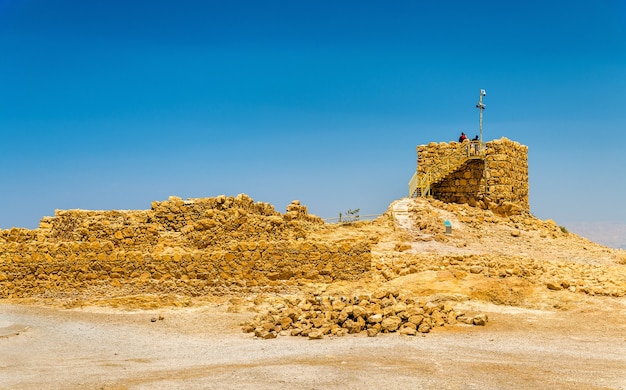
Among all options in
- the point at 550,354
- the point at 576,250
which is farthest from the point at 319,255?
the point at 576,250

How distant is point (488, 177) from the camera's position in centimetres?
2884

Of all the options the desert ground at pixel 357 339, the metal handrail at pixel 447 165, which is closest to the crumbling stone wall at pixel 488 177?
the metal handrail at pixel 447 165

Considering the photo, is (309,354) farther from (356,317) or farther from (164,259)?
(164,259)

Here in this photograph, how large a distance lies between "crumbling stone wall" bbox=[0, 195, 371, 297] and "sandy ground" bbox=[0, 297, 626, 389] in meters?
1.60

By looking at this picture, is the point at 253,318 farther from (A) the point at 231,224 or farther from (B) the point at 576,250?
(B) the point at 576,250

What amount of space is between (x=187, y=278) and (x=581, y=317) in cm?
911

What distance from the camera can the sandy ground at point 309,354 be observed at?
9.08m

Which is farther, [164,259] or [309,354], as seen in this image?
[164,259]

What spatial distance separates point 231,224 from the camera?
702 inches

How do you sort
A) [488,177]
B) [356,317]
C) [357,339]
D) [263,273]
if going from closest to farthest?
[357,339]
[356,317]
[263,273]
[488,177]

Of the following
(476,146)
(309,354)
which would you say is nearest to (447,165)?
(476,146)

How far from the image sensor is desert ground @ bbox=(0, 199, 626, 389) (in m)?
9.23

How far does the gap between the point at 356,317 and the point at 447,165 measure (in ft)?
59.6

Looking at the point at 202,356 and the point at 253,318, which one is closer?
the point at 202,356
